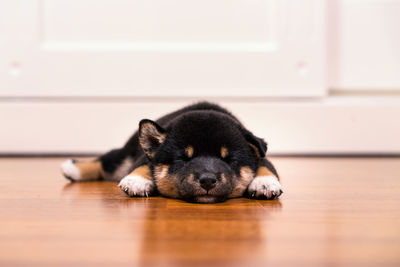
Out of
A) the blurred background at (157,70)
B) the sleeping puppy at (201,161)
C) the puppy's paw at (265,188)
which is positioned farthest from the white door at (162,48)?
the puppy's paw at (265,188)

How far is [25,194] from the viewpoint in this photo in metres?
1.57

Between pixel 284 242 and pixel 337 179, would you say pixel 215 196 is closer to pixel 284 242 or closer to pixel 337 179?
pixel 284 242

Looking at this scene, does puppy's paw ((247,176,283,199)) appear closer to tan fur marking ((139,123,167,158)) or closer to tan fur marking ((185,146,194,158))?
tan fur marking ((185,146,194,158))

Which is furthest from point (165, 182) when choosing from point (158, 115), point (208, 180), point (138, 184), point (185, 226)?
point (158, 115)

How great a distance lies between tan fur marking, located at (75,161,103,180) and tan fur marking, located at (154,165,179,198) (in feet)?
1.91

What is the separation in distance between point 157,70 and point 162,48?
147 mm

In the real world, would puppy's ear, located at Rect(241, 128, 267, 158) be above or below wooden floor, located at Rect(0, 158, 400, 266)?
above

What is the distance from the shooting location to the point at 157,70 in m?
3.03

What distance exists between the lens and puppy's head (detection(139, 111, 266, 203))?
144 centimetres

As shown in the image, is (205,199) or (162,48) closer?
(205,199)

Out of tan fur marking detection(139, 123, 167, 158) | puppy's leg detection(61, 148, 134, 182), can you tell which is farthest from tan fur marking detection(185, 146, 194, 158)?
puppy's leg detection(61, 148, 134, 182)

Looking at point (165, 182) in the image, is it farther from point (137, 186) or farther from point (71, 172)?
point (71, 172)

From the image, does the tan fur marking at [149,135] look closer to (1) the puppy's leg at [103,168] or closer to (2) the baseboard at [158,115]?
(1) the puppy's leg at [103,168]

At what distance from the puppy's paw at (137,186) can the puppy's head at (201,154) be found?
34 mm
